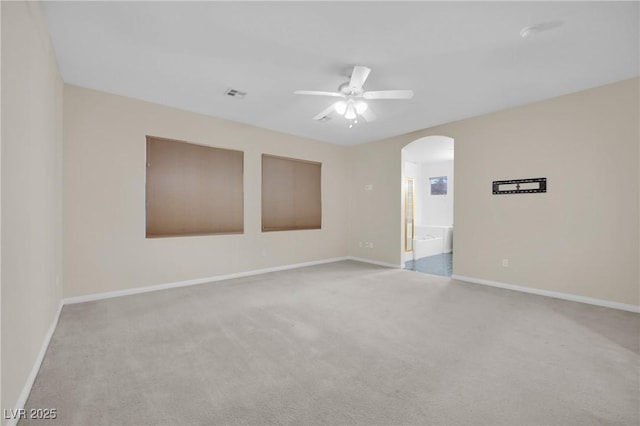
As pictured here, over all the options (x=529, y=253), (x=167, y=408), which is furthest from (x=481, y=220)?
(x=167, y=408)

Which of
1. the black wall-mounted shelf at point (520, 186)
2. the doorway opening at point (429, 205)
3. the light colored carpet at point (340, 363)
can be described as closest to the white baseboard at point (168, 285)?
the light colored carpet at point (340, 363)

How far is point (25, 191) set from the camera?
1.89 meters

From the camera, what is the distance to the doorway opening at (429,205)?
20.4ft

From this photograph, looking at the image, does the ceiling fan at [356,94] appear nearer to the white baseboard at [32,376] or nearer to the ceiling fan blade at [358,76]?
the ceiling fan blade at [358,76]

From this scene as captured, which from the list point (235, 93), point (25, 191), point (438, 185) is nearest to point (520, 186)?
point (235, 93)

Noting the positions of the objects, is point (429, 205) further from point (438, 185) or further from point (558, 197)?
point (558, 197)

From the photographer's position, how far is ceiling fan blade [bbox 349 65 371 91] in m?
2.74

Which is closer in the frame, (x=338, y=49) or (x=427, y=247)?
(x=338, y=49)

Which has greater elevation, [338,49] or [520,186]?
[338,49]

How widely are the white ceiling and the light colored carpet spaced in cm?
279

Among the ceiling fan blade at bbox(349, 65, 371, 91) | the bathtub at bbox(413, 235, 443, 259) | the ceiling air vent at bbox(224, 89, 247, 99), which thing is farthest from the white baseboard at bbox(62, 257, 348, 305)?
the ceiling fan blade at bbox(349, 65, 371, 91)

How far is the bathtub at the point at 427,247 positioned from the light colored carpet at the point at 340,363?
130 inches

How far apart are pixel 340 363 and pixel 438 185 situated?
834cm

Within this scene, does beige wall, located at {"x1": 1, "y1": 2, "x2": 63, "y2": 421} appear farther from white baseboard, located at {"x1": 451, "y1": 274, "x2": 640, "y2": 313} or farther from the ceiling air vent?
white baseboard, located at {"x1": 451, "y1": 274, "x2": 640, "y2": 313}
